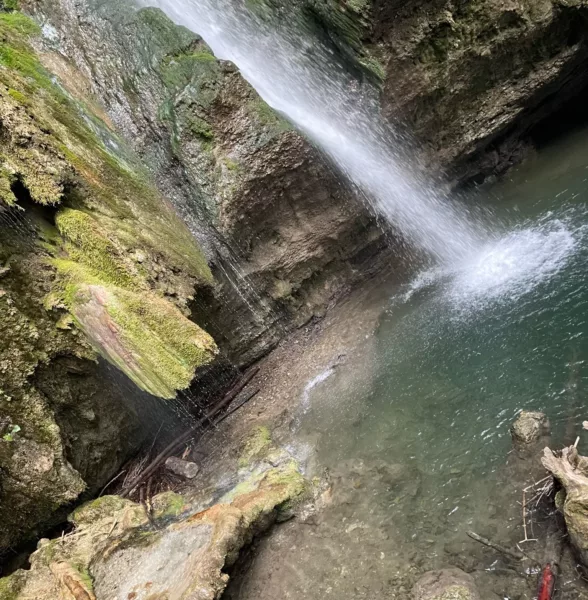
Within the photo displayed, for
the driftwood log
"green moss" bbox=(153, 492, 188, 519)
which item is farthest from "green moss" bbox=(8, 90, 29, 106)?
"green moss" bbox=(153, 492, 188, 519)

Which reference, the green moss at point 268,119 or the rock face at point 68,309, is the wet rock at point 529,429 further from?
the green moss at point 268,119

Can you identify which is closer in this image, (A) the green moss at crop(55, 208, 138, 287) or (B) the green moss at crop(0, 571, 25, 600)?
(B) the green moss at crop(0, 571, 25, 600)

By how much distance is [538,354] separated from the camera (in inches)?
237

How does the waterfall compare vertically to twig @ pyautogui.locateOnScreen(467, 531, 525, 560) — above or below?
above

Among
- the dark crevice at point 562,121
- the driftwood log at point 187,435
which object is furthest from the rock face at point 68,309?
the dark crevice at point 562,121

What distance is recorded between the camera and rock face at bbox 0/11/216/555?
599 centimetres

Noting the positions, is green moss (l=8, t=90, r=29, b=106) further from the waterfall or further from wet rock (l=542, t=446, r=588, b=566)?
wet rock (l=542, t=446, r=588, b=566)

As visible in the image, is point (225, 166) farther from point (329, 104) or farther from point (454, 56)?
point (454, 56)

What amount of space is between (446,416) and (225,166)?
16.1ft

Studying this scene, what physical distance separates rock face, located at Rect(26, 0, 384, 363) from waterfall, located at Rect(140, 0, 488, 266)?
0.91 metres

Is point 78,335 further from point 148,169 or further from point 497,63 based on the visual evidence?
point 497,63

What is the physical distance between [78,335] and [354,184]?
5.21 meters

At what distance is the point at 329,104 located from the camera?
923 centimetres

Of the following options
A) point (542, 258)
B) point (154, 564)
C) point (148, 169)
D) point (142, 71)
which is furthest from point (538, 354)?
point (142, 71)
